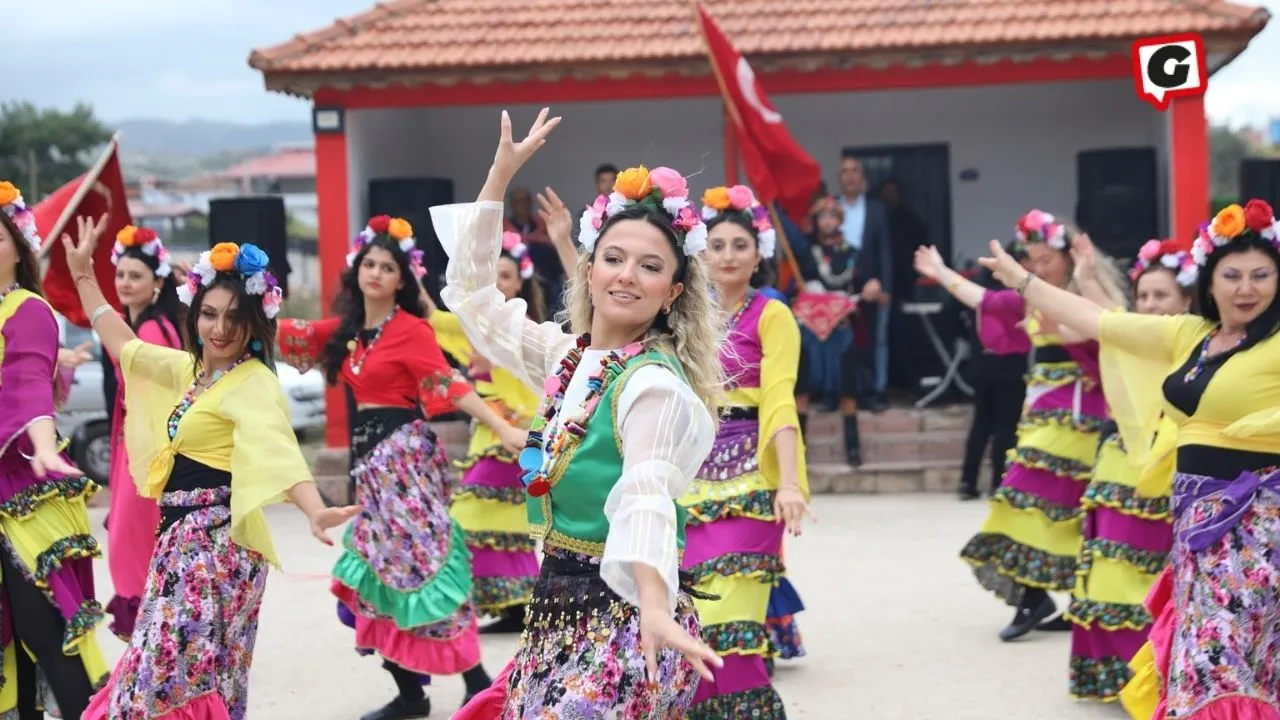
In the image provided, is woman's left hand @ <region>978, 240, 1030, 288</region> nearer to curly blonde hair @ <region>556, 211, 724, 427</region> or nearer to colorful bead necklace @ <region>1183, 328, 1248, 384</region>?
colorful bead necklace @ <region>1183, 328, 1248, 384</region>

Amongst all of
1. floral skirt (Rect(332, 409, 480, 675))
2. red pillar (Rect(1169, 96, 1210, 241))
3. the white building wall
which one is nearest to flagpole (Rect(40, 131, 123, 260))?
floral skirt (Rect(332, 409, 480, 675))

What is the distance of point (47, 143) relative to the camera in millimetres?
37375

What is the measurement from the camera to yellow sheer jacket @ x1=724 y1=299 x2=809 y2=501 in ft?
18.2

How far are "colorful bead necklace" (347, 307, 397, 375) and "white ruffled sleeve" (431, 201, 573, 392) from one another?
252 centimetres

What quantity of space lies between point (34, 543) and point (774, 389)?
2517mm

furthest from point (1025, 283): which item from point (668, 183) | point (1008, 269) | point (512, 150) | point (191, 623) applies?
point (191, 623)

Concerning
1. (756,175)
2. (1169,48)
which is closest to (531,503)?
(756,175)

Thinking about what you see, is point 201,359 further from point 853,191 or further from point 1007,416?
point 853,191

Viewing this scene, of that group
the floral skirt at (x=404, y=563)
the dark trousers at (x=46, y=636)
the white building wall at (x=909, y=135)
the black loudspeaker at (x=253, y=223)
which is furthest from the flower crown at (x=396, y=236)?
the white building wall at (x=909, y=135)

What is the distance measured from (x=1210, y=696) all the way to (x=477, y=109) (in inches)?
503

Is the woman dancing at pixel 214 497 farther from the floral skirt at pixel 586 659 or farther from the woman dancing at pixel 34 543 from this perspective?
the floral skirt at pixel 586 659

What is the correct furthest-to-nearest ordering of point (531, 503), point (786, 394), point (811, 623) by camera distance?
point (811, 623) → point (786, 394) → point (531, 503)

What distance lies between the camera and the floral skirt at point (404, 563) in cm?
628

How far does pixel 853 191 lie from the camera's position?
13391 millimetres
